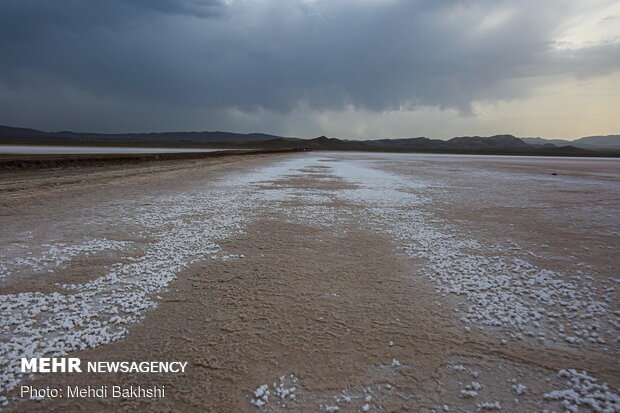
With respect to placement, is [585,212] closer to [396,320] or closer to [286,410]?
[396,320]

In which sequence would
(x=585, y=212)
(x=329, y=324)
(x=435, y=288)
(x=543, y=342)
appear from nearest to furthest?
1. (x=543, y=342)
2. (x=329, y=324)
3. (x=435, y=288)
4. (x=585, y=212)

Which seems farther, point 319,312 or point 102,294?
point 102,294

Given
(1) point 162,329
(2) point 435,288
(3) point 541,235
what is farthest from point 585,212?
(1) point 162,329

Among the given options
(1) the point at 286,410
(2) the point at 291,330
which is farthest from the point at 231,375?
(2) the point at 291,330

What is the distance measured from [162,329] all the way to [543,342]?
3.36 metres

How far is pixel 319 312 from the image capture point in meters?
3.22

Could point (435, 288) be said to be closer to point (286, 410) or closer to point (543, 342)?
point (543, 342)

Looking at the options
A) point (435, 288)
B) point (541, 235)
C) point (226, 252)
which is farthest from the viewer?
point (541, 235)

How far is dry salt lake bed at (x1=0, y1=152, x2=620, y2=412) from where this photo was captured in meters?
2.21

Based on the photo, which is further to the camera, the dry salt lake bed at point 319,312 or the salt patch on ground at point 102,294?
the salt patch on ground at point 102,294

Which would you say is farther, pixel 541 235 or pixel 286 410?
pixel 541 235

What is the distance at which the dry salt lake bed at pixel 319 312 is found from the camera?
2.21 meters

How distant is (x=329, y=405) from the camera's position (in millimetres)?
2076

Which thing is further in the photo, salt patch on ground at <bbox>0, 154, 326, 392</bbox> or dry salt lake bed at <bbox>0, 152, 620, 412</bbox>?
salt patch on ground at <bbox>0, 154, 326, 392</bbox>
